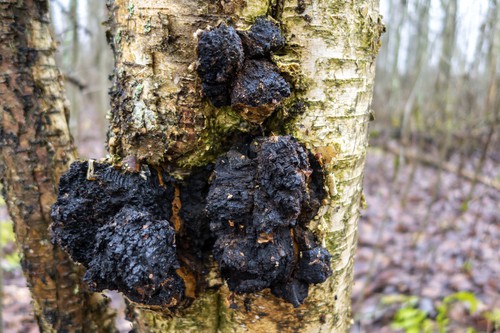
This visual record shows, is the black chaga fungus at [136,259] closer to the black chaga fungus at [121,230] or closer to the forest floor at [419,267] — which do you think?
the black chaga fungus at [121,230]

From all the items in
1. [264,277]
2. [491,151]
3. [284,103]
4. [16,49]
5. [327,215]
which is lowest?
[491,151]

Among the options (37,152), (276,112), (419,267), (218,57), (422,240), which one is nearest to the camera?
(218,57)

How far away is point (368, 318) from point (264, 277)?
291cm

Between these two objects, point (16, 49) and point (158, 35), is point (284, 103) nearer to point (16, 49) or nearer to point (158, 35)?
point (158, 35)

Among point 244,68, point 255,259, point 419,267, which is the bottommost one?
point 419,267

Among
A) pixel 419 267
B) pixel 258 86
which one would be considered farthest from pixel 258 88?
pixel 419 267

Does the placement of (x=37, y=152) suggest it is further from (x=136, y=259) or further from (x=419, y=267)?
(x=419, y=267)

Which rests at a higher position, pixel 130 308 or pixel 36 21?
pixel 36 21

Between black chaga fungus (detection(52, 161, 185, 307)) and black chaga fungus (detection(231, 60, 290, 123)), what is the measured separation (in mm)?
328

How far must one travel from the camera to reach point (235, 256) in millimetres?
917

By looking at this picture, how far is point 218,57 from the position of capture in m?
0.88

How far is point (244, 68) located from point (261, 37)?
0.09 m

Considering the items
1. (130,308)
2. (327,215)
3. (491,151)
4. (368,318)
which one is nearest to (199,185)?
(327,215)

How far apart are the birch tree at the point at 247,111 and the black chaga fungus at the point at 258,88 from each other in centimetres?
1
